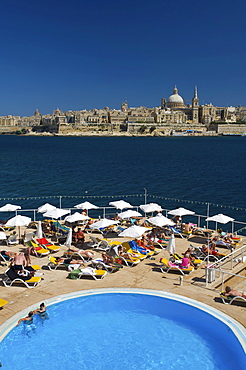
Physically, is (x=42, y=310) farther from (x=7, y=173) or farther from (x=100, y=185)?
(x=7, y=173)

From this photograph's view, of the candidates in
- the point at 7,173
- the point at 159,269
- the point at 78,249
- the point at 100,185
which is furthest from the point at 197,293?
the point at 7,173

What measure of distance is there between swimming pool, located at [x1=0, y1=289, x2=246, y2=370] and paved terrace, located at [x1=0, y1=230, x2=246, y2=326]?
1.04ft

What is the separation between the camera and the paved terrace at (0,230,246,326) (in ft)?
25.2

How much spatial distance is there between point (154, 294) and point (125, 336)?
4.65 ft

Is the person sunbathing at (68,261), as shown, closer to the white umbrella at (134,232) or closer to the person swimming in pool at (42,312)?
the white umbrella at (134,232)

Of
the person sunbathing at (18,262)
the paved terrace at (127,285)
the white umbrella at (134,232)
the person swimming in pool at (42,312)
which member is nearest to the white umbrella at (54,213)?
the paved terrace at (127,285)

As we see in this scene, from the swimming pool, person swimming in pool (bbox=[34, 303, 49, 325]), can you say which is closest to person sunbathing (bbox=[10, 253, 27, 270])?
the swimming pool

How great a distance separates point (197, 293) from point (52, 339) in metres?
3.36

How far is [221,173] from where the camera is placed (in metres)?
42.4

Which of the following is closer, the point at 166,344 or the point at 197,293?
the point at 166,344

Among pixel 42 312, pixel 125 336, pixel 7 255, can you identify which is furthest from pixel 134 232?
pixel 42 312

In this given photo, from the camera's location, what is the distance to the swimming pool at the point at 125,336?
6285 mm

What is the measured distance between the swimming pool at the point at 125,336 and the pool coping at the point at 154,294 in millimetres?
23

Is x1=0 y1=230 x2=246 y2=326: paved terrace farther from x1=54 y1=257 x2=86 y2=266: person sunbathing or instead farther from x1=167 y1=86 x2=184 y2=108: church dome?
x1=167 y1=86 x2=184 y2=108: church dome
